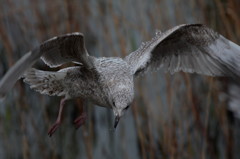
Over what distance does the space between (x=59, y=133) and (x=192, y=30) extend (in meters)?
1.37

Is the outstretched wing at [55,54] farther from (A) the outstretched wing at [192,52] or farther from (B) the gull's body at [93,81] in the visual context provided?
(A) the outstretched wing at [192,52]

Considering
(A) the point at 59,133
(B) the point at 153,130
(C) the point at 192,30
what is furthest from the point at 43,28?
(C) the point at 192,30

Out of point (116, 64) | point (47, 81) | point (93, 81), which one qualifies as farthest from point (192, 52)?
point (47, 81)

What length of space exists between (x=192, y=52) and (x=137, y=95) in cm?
83

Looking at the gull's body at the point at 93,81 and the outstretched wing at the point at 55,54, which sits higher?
the outstretched wing at the point at 55,54

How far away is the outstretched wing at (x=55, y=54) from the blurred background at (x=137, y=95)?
0.89 metres

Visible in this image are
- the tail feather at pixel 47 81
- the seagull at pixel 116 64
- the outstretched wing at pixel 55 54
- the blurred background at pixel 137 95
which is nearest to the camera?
the outstretched wing at pixel 55 54

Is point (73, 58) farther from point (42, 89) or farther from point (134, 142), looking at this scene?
point (134, 142)

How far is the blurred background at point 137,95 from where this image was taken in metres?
3.69

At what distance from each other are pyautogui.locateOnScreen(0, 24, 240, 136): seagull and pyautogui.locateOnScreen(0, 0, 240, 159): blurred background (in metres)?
0.49

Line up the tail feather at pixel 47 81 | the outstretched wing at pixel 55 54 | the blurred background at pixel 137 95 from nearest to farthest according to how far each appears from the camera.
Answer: the outstretched wing at pixel 55 54
the tail feather at pixel 47 81
the blurred background at pixel 137 95

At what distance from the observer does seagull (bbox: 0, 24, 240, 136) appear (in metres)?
2.54

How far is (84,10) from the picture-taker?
3922 mm

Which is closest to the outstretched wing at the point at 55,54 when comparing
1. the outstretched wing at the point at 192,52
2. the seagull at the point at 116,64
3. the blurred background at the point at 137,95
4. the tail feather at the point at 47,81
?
the seagull at the point at 116,64
